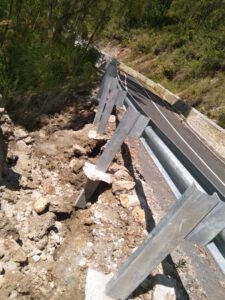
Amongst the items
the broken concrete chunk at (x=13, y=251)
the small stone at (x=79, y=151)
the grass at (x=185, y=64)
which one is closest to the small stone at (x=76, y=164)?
the small stone at (x=79, y=151)

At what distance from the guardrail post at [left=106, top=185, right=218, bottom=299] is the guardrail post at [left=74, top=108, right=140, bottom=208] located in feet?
8.01

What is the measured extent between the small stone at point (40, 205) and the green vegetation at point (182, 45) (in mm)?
17245

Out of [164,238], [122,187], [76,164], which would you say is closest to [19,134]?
[76,164]

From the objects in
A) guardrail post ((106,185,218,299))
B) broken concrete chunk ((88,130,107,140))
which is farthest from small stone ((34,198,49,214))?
broken concrete chunk ((88,130,107,140))

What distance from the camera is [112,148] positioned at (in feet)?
20.6

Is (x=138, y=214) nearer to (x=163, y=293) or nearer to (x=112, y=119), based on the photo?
(x=163, y=293)

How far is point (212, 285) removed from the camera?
5.21 metres

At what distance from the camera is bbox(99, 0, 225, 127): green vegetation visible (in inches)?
1355

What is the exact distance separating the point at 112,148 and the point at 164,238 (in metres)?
3.11

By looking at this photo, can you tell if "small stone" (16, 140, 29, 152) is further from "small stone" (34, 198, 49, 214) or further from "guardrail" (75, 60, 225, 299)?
"guardrail" (75, 60, 225, 299)

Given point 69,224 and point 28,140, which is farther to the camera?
point 28,140

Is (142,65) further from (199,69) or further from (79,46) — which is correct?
(79,46)

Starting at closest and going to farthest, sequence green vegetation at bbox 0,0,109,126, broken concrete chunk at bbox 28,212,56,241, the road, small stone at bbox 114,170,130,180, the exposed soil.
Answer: the exposed soil < broken concrete chunk at bbox 28,212,56,241 < small stone at bbox 114,170,130,180 < green vegetation at bbox 0,0,109,126 < the road

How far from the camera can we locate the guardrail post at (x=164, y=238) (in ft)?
9.97
